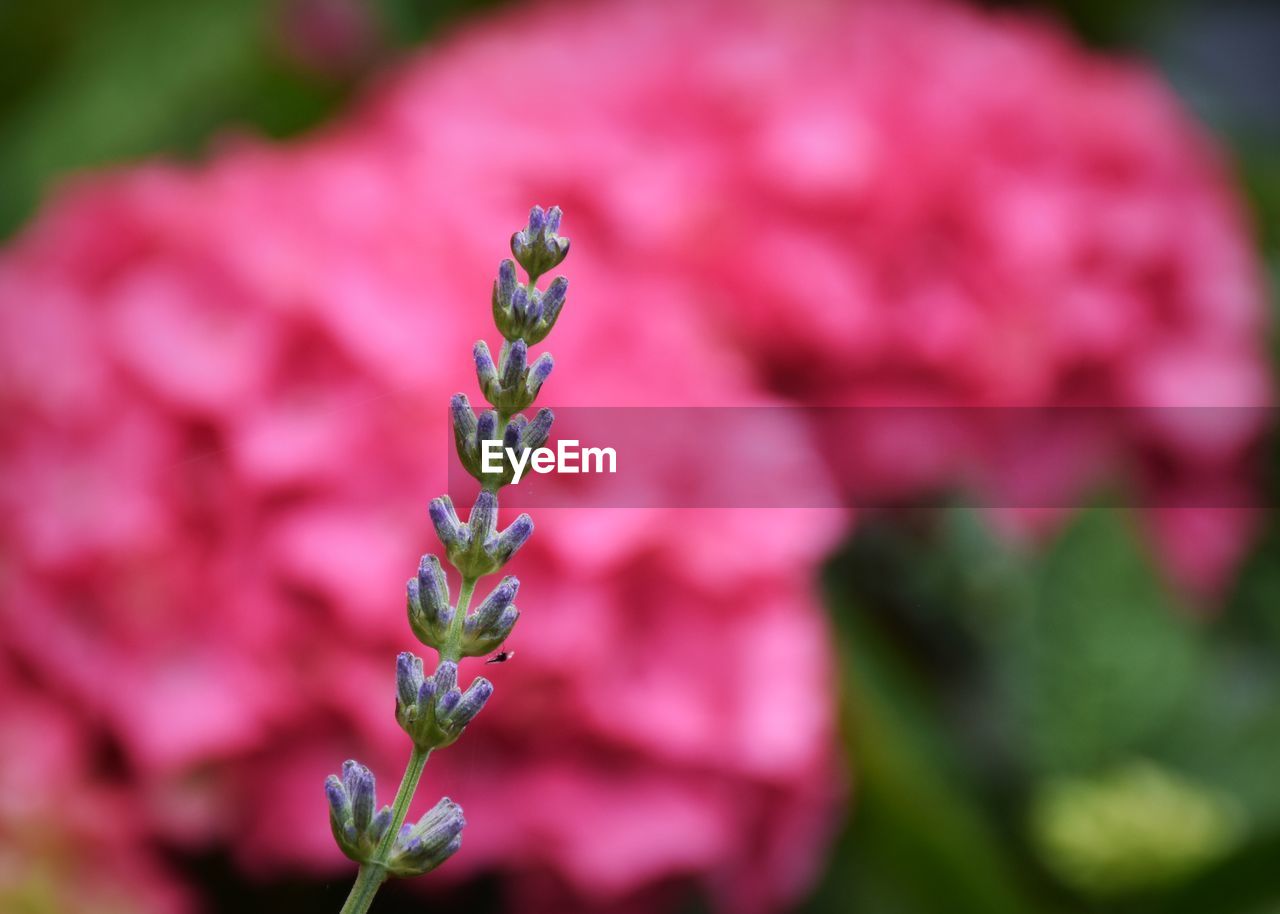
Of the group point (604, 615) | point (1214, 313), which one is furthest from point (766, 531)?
point (1214, 313)

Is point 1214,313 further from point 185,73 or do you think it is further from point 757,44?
point 185,73

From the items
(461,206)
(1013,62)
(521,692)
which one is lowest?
(521,692)

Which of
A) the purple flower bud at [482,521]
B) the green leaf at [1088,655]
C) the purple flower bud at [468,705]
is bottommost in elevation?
the purple flower bud at [468,705]

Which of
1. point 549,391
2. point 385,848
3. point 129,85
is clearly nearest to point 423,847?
point 385,848

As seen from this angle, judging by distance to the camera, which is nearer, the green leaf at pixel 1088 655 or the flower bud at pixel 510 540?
the flower bud at pixel 510 540

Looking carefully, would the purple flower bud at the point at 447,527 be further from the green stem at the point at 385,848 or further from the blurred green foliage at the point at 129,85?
the blurred green foliage at the point at 129,85

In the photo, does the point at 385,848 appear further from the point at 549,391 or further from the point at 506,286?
the point at 549,391

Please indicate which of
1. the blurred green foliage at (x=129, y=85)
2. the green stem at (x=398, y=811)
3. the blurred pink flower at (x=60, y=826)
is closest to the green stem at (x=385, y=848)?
the green stem at (x=398, y=811)
